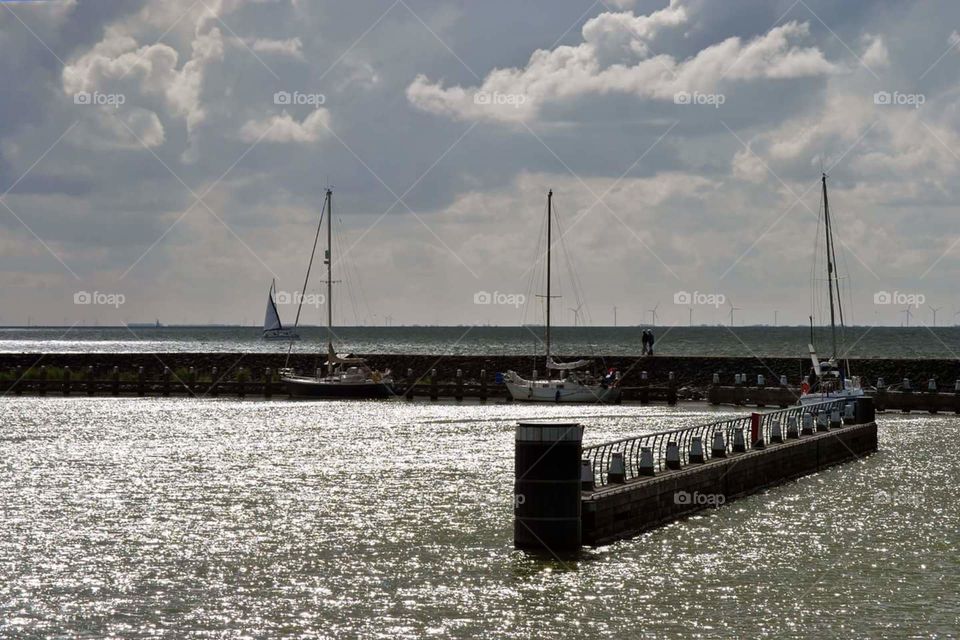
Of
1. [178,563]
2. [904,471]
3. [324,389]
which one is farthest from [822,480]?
[324,389]

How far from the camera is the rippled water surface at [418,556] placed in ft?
66.8

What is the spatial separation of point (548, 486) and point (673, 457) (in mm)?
7686

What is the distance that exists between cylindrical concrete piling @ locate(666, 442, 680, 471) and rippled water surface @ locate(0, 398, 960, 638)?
Result: 4.62 ft

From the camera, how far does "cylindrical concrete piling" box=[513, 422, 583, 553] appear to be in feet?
80.8

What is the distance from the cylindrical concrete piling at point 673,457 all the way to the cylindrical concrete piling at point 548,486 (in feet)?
22.2

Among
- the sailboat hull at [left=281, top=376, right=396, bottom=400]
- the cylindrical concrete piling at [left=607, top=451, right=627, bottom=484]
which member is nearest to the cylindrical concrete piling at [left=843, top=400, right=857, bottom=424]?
the cylindrical concrete piling at [left=607, top=451, right=627, bottom=484]

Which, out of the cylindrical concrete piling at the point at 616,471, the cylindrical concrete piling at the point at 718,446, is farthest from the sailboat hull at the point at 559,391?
the cylindrical concrete piling at the point at 616,471

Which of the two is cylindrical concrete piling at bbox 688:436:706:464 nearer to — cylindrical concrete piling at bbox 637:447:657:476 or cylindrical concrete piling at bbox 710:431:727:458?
cylindrical concrete piling at bbox 710:431:727:458

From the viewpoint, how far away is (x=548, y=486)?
24.9 metres

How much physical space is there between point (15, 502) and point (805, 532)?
1909 centimetres

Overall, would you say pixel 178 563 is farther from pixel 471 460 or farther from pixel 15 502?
pixel 471 460

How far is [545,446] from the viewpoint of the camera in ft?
80.7

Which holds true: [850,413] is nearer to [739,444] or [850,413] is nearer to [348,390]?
[739,444]

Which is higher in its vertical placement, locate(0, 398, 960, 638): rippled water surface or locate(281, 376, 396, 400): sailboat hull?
locate(281, 376, 396, 400): sailboat hull
